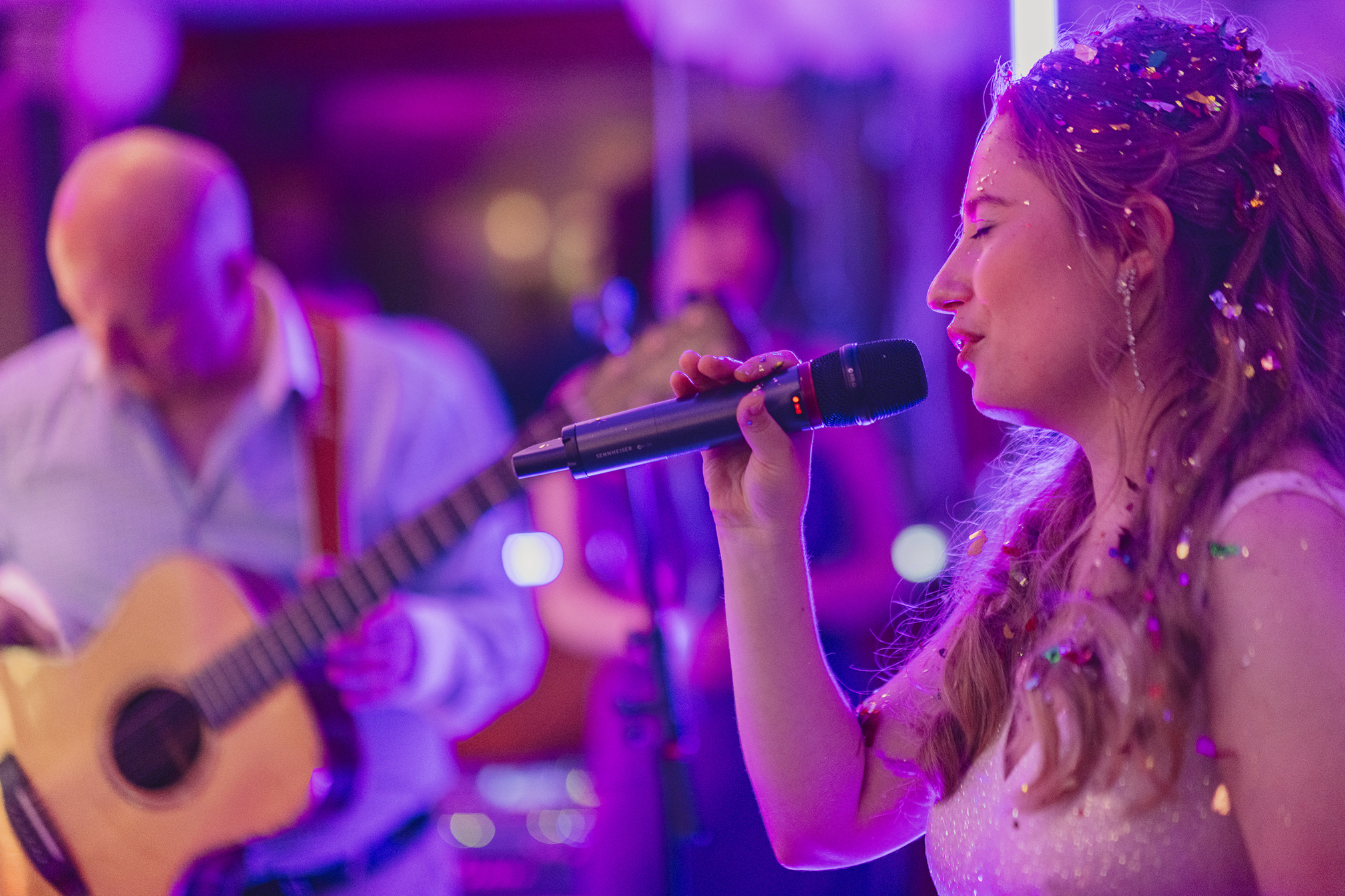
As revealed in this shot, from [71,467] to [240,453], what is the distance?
339 millimetres

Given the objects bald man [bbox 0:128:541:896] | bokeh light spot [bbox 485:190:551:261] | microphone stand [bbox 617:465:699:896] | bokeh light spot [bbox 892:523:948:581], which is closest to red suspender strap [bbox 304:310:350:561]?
bald man [bbox 0:128:541:896]

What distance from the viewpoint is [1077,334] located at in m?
0.99

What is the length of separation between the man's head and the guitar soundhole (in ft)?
2.00

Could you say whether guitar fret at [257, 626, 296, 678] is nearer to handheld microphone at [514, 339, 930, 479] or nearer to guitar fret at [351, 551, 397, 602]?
guitar fret at [351, 551, 397, 602]

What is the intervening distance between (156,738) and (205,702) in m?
0.09

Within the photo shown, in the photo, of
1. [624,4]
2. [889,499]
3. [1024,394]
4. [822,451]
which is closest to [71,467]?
[822,451]

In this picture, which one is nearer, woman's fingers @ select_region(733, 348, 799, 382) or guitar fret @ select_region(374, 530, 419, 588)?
woman's fingers @ select_region(733, 348, 799, 382)

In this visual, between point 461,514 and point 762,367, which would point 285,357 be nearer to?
point 461,514

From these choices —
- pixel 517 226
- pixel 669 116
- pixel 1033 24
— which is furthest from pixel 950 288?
pixel 517 226

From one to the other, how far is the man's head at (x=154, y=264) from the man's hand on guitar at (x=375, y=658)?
2.03 feet

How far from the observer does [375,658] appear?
1849mm

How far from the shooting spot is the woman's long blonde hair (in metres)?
0.96

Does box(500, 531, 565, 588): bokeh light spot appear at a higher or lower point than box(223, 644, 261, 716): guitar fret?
lower

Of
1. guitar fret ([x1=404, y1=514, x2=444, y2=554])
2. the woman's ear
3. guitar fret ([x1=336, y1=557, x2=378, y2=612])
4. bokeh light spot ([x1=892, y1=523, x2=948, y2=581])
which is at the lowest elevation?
bokeh light spot ([x1=892, y1=523, x2=948, y2=581])
